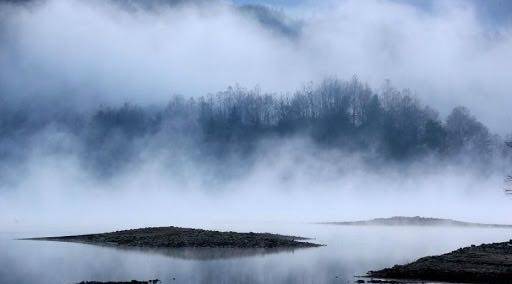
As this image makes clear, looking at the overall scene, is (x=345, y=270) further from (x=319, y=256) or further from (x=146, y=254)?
(x=146, y=254)

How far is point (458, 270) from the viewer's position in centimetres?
6538

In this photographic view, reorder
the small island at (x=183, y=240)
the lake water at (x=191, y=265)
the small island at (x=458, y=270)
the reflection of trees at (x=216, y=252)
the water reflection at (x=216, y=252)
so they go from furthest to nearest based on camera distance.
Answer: the small island at (x=183, y=240)
the reflection of trees at (x=216, y=252)
the water reflection at (x=216, y=252)
the lake water at (x=191, y=265)
the small island at (x=458, y=270)

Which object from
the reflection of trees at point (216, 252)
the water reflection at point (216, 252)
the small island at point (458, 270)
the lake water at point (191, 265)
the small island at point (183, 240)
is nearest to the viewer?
the small island at point (458, 270)

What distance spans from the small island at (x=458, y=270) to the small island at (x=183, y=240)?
48.1m

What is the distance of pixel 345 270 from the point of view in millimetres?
75438

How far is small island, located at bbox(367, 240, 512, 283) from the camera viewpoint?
61856 millimetres

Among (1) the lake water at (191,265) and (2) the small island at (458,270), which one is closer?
(2) the small island at (458,270)

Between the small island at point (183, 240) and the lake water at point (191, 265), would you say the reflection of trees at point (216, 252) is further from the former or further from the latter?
the small island at point (183, 240)

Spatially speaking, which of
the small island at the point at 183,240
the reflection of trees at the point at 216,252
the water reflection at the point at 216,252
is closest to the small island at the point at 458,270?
the water reflection at the point at 216,252

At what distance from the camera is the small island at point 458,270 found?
203 ft

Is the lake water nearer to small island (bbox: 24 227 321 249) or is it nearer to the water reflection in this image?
the water reflection

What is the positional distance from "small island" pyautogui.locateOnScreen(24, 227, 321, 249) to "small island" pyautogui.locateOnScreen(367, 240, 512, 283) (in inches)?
1894

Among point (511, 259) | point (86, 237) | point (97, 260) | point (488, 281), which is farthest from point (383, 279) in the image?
point (86, 237)

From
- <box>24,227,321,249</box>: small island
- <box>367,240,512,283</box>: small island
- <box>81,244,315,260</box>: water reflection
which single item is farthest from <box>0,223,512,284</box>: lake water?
<box>24,227,321,249</box>: small island
